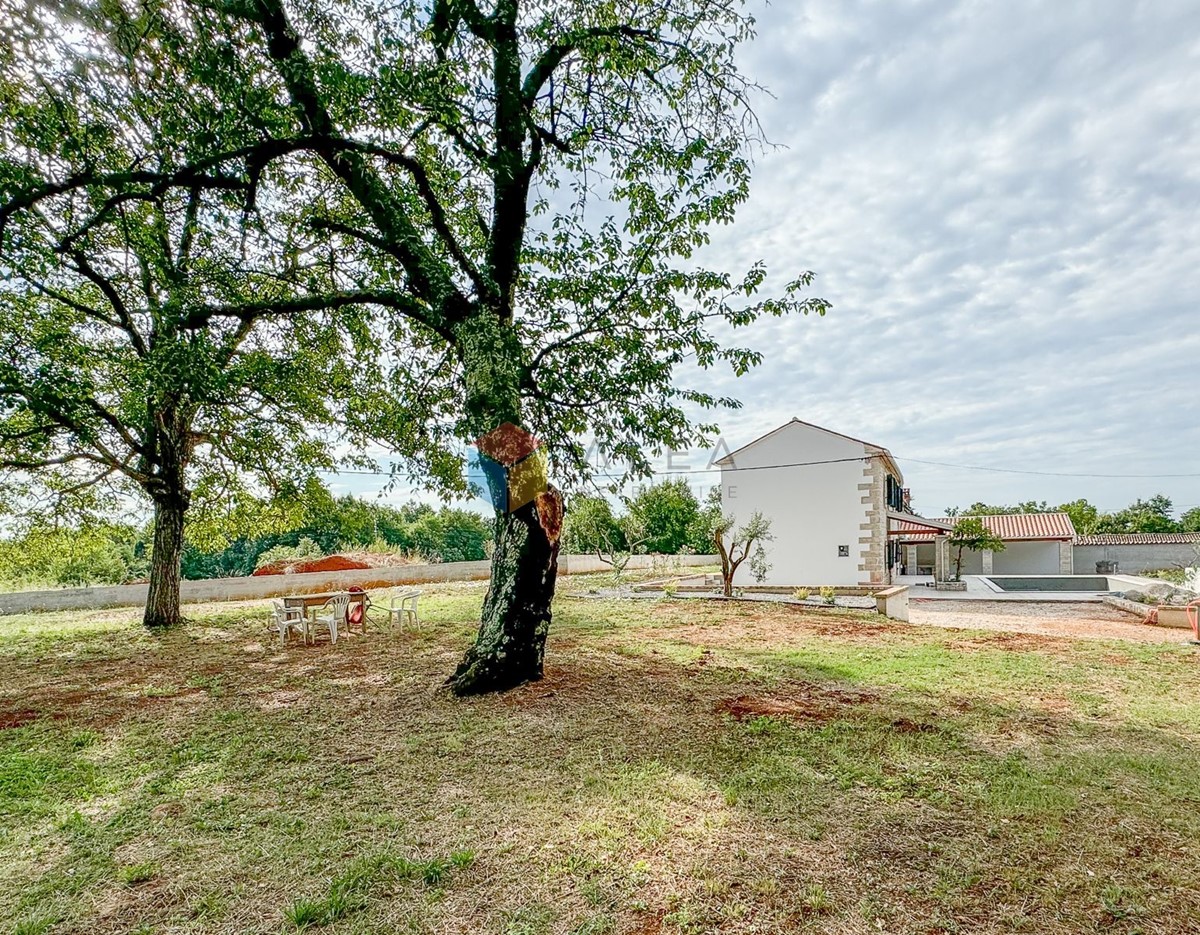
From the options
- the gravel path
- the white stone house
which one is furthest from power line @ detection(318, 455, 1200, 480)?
the gravel path

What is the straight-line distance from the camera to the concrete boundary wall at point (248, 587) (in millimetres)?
13992

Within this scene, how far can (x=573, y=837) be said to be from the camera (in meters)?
3.01

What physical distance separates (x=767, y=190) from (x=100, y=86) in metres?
7.25

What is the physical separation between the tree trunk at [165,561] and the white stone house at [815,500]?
15529 mm

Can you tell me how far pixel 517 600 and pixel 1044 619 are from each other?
1300 centimetres

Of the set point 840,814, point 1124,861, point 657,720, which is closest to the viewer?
point 1124,861

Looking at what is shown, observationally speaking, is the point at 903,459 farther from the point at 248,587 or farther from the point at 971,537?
the point at 248,587

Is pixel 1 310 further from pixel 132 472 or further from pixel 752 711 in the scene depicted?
pixel 752 711

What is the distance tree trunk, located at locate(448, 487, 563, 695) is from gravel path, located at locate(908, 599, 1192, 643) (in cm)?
915

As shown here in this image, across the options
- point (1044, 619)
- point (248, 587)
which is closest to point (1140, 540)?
point (1044, 619)

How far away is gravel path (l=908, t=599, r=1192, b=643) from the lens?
10.4 metres

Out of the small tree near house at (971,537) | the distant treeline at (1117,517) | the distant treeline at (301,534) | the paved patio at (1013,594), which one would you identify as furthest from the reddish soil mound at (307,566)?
the distant treeline at (1117,517)

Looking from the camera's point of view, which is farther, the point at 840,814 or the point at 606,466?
the point at 606,466

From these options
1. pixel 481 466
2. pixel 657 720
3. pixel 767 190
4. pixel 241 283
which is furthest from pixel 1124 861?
pixel 241 283
